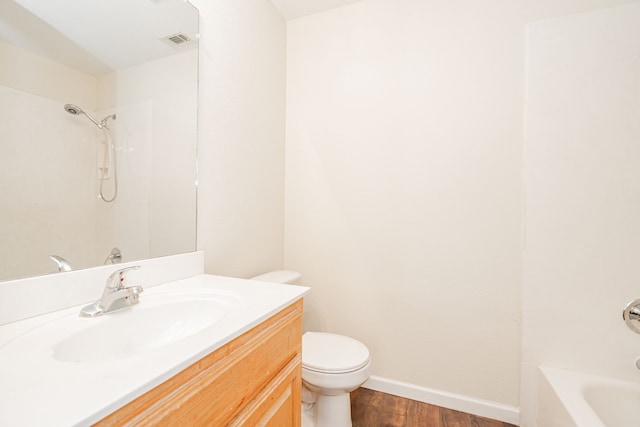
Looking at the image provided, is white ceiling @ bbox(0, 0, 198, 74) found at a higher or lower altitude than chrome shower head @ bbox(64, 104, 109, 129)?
higher

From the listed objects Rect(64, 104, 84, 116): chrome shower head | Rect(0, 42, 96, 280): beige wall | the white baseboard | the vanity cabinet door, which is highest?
Rect(64, 104, 84, 116): chrome shower head

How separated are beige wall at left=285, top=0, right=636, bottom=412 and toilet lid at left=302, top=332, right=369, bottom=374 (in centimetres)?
35

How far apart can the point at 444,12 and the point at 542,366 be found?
205 centimetres

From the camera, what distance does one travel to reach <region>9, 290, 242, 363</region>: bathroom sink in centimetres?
66

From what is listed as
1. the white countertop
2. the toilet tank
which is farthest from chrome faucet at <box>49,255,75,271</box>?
the toilet tank

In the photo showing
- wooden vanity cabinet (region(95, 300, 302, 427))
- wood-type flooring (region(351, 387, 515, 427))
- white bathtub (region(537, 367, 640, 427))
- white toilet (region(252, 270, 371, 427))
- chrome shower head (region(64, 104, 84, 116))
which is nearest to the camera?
wooden vanity cabinet (region(95, 300, 302, 427))

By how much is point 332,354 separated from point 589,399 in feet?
3.82

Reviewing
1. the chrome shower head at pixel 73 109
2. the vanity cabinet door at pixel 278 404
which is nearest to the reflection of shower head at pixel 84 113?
the chrome shower head at pixel 73 109

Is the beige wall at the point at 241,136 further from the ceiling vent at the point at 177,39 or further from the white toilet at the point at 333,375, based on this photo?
the white toilet at the point at 333,375

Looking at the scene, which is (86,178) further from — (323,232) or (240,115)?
(323,232)

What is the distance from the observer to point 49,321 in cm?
74

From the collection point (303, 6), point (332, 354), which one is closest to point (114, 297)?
point (332, 354)

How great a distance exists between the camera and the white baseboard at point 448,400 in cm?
153

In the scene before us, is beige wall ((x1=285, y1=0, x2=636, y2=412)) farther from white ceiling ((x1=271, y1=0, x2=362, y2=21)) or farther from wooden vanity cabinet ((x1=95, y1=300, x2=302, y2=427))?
wooden vanity cabinet ((x1=95, y1=300, x2=302, y2=427))
